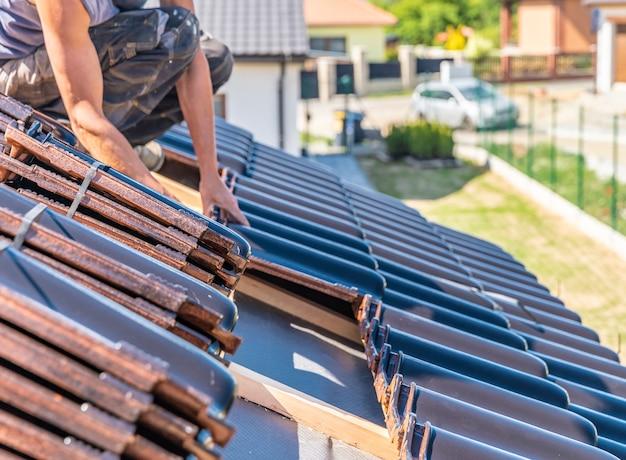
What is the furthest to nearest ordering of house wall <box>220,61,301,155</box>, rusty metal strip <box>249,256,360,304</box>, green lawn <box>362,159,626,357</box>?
1. house wall <box>220,61,301,155</box>
2. green lawn <box>362,159,626,357</box>
3. rusty metal strip <box>249,256,360,304</box>

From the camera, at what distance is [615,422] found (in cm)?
368

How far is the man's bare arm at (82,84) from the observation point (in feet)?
10.6

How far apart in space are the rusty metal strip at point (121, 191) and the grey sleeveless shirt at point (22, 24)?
95 cm

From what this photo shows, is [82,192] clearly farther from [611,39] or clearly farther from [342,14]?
[342,14]

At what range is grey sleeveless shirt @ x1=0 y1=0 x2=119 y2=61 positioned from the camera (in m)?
3.80

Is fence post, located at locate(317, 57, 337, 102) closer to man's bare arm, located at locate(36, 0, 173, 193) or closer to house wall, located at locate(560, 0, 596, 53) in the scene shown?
house wall, located at locate(560, 0, 596, 53)

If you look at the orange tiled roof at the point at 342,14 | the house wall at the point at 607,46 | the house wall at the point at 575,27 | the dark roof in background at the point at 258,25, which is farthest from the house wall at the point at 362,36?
the dark roof in background at the point at 258,25

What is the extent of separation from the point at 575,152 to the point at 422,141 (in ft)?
12.7

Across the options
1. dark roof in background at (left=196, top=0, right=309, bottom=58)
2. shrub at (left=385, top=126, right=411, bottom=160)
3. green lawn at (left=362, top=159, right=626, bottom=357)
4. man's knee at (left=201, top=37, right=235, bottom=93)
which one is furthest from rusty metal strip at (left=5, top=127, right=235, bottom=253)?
shrub at (left=385, top=126, right=411, bottom=160)

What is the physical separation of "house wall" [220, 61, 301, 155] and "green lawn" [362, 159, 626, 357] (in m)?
3.32

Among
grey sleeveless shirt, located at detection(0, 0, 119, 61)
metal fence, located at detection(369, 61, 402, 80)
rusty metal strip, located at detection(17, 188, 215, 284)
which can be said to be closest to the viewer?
rusty metal strip, located at detection(17, 188, 215, 284)

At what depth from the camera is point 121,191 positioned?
285 centimetres

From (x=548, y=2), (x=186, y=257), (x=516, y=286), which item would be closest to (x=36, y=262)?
(x=186, y=257)

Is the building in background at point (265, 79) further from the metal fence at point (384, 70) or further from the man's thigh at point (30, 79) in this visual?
the metal fence at point (384, 70)
